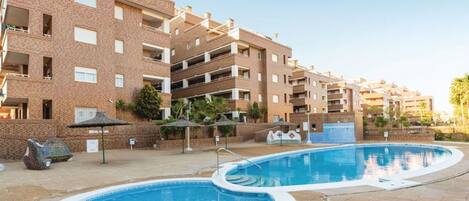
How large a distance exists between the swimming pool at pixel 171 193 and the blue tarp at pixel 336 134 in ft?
80.9

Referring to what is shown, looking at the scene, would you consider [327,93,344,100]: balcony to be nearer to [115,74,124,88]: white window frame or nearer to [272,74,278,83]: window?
[272,74,278,83]: window

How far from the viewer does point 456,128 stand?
30750 millimetres

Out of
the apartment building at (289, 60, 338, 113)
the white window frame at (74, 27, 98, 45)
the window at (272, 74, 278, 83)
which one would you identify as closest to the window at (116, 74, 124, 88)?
the white window frame at (74, 27, 98, 45)

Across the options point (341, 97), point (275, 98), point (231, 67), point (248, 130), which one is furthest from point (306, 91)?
point (248, 130)

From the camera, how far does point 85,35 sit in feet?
76.3

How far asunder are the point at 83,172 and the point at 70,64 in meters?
12.9

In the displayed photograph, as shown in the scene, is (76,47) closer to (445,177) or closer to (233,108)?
(233,108)

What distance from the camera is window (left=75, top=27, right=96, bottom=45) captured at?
22.9 meters

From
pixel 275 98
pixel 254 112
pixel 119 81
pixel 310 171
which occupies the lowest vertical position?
pixel 310 171

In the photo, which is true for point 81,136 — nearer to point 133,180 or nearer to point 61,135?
point 61,135

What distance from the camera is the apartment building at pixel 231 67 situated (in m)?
38.6

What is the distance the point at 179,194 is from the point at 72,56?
57.8 feet

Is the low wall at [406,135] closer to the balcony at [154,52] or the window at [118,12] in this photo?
the balcony at [154,52]

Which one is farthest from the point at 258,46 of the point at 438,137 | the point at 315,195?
the point at 315,195
